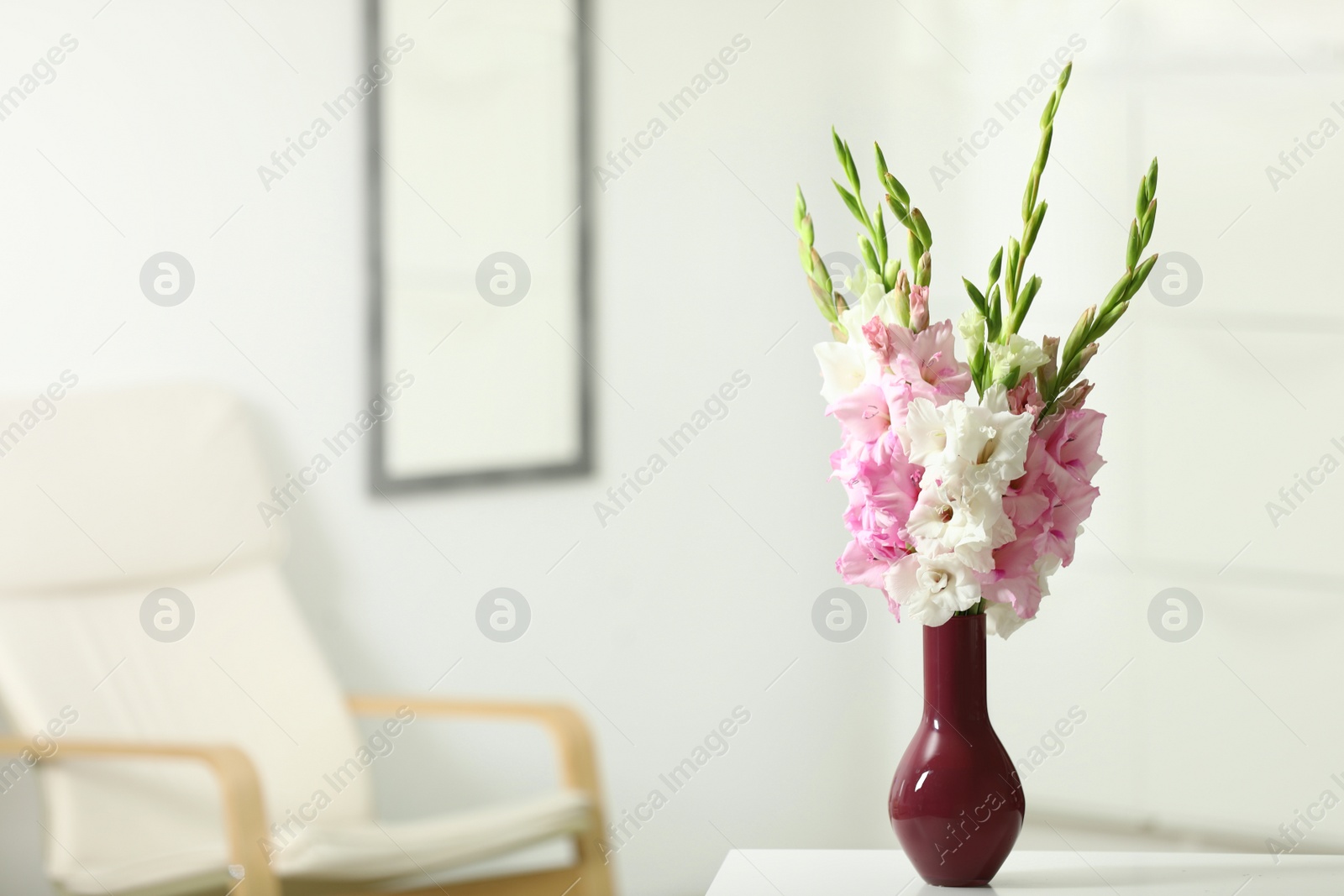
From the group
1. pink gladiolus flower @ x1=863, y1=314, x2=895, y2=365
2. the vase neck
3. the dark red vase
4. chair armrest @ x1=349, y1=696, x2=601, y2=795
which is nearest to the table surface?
the dark red vase

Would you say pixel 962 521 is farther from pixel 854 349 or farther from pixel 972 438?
pixel 854 349

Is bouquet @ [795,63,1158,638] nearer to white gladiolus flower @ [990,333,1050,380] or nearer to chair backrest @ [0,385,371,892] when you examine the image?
white gladiolus flower @ [990,333,1050,380]

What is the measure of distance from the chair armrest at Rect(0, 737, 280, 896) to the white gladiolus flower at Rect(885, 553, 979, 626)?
0.89 meters

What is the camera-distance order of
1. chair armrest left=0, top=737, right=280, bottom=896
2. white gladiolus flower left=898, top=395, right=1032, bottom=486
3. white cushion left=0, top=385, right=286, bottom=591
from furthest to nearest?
white cushion left=0, top=385, right=286, bottom=591
chair armrest left=0, top=737, right=280, bottom=896
white gladiolus flower left=898, top=395, right=1032, bottom=486

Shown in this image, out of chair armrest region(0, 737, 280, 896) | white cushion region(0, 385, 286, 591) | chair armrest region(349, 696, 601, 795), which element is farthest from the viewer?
chair armrest region(349, 696, 601, 795)

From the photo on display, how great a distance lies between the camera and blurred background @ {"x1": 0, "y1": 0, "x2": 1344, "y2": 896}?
6.29ft

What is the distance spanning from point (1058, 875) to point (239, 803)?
0.99 meters

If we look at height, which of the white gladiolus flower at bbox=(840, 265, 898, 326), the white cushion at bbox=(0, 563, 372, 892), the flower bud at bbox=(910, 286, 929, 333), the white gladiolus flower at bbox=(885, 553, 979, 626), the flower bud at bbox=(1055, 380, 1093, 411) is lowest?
the white gladiolus flower at bbox=(885, 553, 979, 626)

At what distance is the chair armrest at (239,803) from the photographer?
58.9 inches

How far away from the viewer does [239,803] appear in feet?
4.93

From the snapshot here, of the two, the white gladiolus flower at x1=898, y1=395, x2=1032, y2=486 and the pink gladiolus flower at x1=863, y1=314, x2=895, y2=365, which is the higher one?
the pink gladiolus flower at x1=863, y1=314, x2=895, y2=365

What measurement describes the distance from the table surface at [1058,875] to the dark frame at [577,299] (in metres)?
0.81

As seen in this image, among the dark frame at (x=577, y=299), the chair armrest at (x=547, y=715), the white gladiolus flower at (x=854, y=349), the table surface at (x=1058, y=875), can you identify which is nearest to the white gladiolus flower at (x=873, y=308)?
the white gladiolus flower at (x=854, y=349)

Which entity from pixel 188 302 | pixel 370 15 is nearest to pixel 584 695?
pixel 188 302
